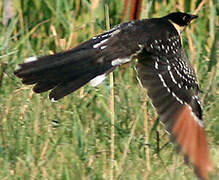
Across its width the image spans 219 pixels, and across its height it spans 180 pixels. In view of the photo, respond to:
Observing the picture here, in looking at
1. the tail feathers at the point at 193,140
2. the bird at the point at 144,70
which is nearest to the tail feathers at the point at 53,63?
the bird at the point at 144,70

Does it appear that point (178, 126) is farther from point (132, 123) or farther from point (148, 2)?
point (148, 2)

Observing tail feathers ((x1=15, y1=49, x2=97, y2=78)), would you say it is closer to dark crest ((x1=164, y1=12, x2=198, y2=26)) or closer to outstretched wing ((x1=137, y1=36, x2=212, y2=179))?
outstretched wing ((x1=137, y1=36, x2=212, y2=179))

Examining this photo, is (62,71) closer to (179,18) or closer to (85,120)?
(85,120)

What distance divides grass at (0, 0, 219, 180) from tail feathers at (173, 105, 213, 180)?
0.07 m

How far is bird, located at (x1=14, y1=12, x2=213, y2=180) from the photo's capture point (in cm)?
417

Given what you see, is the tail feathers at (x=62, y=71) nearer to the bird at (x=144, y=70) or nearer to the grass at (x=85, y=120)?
the bird at (x=144, y=70)

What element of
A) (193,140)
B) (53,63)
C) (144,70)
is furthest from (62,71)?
(193,140)

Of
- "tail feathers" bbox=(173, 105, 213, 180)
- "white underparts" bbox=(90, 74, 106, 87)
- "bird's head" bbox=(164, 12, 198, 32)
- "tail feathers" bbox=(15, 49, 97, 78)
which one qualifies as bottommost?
"tail feathers" bbox=(173, 105, 213, 180)

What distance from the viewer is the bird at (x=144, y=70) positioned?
4.17 m

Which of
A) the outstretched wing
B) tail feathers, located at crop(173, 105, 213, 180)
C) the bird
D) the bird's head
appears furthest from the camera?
the bird's head

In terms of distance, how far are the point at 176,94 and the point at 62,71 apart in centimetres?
A: 60

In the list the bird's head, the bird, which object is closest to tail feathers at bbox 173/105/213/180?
the bird

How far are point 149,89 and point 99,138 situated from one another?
0.49 metres

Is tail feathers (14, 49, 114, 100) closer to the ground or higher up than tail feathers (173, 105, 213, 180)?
higher up
